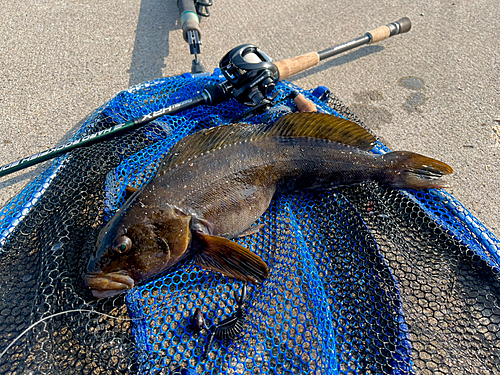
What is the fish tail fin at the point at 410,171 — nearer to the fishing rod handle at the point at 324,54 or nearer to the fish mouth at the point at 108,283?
the fishing rod handle at the point at 324,54

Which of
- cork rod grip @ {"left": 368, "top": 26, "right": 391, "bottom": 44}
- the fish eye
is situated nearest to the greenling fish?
the fish eye

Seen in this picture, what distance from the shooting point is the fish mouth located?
199cm

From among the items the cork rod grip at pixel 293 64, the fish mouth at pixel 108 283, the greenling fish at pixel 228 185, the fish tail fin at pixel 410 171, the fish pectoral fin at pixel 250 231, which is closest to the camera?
the fish mouth at pixel 108 283

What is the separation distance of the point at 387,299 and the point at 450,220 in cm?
90

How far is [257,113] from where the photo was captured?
3.19 m

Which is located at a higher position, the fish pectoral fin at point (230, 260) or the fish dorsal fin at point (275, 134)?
the fish dorsal fin at point (275, 134)

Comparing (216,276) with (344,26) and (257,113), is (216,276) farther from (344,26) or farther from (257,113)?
(344,26)

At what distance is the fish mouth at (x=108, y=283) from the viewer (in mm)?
1993

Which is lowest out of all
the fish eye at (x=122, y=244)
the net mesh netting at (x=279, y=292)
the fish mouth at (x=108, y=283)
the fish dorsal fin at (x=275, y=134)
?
the net mesh netting at (x=279, y=292)

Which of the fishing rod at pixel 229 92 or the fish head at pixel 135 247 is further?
the fishing rod at pixel 229 92

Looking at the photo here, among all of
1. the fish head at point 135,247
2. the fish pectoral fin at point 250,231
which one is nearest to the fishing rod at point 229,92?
the fish head at point 135,247

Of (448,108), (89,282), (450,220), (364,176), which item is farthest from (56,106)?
(448,108)

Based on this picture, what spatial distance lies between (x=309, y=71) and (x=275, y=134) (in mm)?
2563

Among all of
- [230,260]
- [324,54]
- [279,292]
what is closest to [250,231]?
[230,260]
